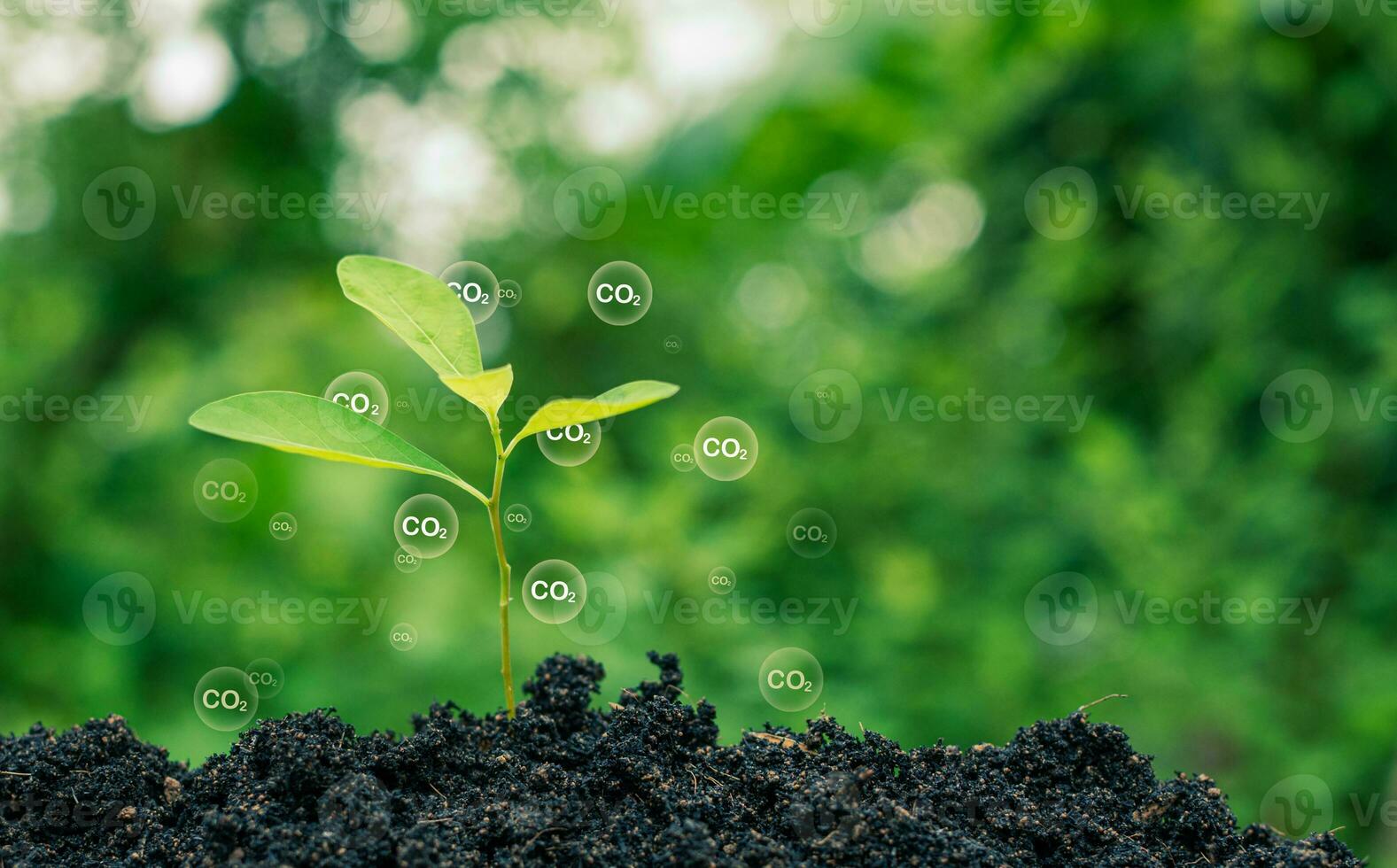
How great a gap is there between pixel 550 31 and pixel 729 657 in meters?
2.02

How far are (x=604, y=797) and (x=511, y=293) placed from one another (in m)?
1.95

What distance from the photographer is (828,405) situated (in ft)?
8.36

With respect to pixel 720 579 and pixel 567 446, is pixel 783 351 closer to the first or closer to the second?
pixel 720 579

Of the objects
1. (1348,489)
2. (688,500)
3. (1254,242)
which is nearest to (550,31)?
(688,500)

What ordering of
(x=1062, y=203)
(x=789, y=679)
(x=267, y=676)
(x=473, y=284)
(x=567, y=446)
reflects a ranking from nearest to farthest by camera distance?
(x=473, y=284)
(x=567, y=446)
(x=267, y=676)
(x=789, y=679)
(x=1062, y=203)

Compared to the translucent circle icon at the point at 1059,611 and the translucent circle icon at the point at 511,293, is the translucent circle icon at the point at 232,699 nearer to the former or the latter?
the translucent circle icon at the point at 511,293

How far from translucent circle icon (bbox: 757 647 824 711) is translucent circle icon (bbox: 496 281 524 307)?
0.98m

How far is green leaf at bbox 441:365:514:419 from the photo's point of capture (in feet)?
2.03

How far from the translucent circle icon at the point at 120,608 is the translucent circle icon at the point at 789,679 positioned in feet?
4.75

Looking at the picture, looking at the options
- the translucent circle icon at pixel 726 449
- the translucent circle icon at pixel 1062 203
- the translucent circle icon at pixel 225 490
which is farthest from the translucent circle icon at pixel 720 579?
the translucent circle icon at pixel 1062 203

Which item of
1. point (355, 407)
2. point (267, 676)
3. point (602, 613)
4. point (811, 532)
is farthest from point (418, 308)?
point (811, 532)

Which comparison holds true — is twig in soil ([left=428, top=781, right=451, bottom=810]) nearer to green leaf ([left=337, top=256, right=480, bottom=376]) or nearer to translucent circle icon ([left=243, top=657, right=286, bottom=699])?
green leaf ([left=337, top=256, right=480, bottom=376])

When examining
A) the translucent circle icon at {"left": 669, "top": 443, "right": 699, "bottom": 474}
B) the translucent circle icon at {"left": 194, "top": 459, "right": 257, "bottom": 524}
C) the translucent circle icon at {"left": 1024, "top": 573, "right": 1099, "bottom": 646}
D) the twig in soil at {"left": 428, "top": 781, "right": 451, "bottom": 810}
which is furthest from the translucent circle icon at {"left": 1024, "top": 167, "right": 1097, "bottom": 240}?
the twig in soil at {"left": 428, "top": 781, "right": 451, "bottom": 810}

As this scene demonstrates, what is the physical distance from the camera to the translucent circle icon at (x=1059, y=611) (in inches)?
90.2
